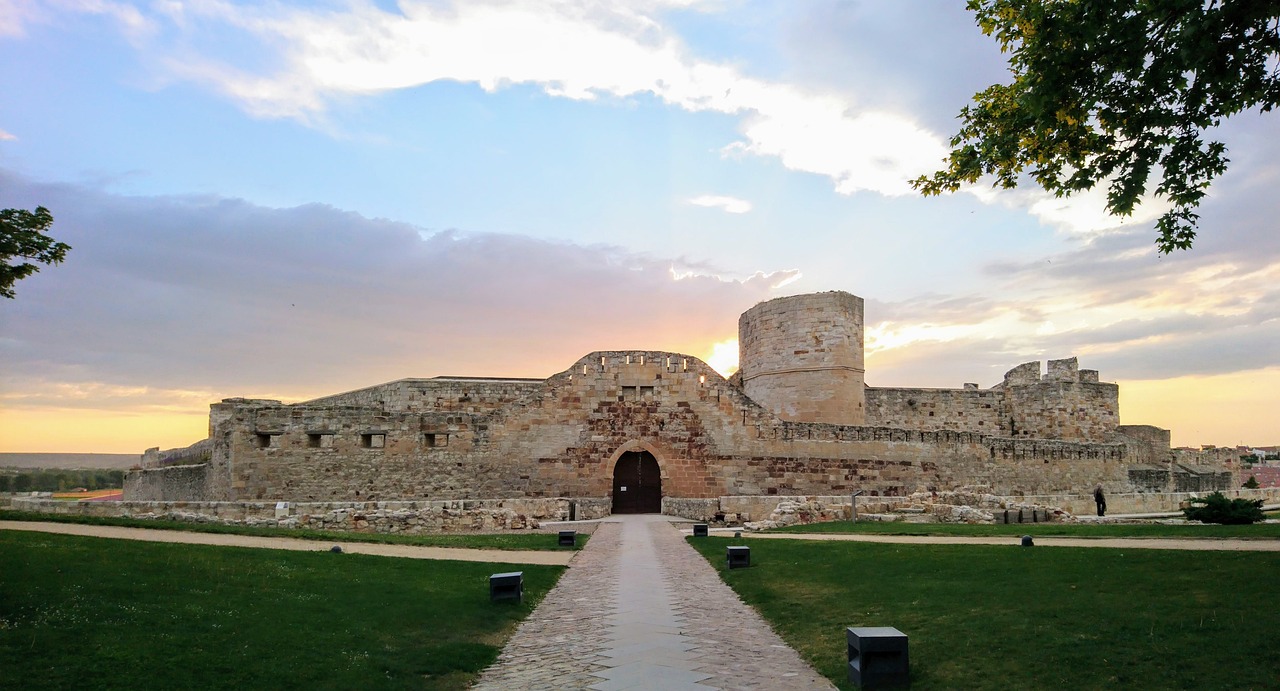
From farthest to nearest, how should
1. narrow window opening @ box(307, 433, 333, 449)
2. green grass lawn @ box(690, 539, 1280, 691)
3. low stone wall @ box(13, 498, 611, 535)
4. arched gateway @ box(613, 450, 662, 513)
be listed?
arched gateway @ box(613, 450, 662, 513)
narrow window opening @ box(307, 433, 333, 449)
low stone wall @ box(13, 498, 611, 535)
green grass lawn @ box(690, 539, 1280, 691)

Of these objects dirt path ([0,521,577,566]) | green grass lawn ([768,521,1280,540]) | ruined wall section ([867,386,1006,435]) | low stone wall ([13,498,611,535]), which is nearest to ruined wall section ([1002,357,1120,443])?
ruined wall section ([867,386,1006,435])

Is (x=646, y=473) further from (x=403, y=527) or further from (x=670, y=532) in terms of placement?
(x=403, y=527)

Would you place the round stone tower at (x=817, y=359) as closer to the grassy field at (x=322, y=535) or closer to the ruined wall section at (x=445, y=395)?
the ruined wall section at (x=445, y=395)

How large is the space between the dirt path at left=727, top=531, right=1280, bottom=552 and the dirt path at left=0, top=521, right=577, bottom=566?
607 centimetres

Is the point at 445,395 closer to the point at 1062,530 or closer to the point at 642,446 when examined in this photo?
the point at 642,446

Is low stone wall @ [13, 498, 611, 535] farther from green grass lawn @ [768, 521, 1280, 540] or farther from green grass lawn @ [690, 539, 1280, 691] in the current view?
green grass lawn @ [690, 539, 1280, 691]

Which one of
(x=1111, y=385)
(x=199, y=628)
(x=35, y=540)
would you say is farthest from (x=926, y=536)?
(x=1111, y=385)

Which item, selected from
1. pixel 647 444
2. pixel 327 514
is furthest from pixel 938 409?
pixel 327 514

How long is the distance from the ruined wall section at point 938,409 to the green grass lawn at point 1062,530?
48.8 ft

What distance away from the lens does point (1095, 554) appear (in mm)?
12148

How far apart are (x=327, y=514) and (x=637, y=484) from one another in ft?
39.9

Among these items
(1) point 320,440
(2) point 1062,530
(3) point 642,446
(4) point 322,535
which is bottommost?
(4) point 322,535

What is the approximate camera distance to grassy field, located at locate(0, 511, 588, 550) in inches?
719

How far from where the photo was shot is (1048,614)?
8359mm
